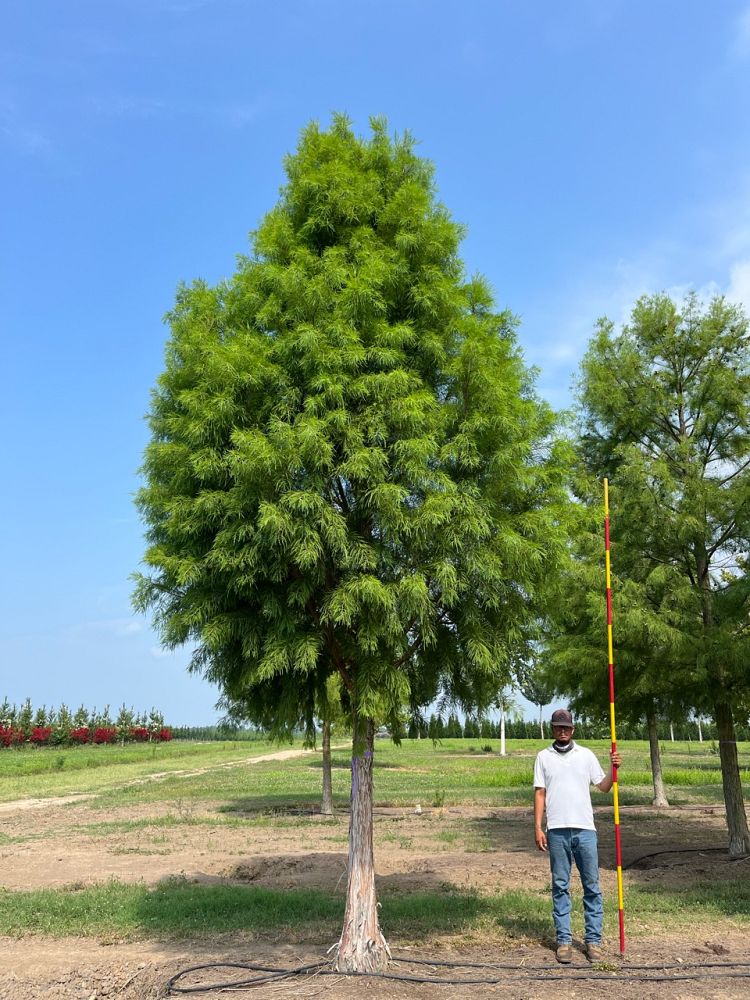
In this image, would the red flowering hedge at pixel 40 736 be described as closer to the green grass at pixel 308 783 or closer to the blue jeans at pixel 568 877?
the green grass at pixel 308 783

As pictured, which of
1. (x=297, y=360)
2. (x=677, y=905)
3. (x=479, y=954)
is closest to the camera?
(x=297, y=360)

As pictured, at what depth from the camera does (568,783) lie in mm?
7418

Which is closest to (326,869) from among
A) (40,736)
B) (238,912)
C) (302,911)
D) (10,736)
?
(302,911)

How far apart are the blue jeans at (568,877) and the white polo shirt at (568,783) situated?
11 cm

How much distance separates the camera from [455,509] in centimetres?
698

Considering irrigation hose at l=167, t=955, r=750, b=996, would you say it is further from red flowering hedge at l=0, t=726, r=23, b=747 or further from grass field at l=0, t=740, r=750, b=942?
red flowering hedge at l=0, t=726, r=23, b=747

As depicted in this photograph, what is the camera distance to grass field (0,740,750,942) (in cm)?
941

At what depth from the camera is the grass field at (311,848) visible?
30.9 ft

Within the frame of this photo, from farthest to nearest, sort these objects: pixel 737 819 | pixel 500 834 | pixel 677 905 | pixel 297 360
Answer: pixel 500 834 < pixel 737 819 < pixel 677 905 < pixel 297 360

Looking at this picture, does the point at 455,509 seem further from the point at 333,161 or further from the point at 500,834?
the point at 500,834

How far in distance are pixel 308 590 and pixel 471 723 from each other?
8.15ft

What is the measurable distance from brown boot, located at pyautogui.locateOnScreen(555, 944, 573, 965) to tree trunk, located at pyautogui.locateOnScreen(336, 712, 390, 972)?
1602mm

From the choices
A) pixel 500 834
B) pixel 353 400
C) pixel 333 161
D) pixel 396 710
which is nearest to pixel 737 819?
pixel 500 834

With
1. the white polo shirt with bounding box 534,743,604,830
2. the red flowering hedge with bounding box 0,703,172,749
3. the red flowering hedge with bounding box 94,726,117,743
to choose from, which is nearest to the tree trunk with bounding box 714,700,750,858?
the white polo shirt with bounding box 534,743,604,830
